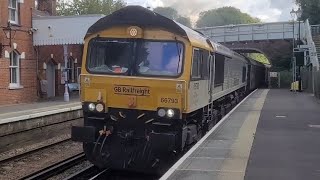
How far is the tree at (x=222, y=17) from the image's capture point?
13038 cm

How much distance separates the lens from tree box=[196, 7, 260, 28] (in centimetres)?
13038

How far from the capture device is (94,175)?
11172 mm

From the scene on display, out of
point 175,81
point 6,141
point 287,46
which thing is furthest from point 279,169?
point 287,46

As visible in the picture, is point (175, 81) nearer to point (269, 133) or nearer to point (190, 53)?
point (190, 53)

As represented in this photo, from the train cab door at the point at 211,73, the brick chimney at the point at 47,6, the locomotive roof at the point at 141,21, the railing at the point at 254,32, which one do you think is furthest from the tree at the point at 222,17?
the locomotive roof at the point at 141,21

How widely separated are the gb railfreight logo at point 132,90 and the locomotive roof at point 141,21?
4.06 feet

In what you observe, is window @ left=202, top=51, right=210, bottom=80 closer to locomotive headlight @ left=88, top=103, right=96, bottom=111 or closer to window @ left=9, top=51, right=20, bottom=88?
locomotive headlight @ left=88, top=103, right=96, bottom=111

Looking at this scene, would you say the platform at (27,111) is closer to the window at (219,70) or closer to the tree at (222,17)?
the window at (219,70)

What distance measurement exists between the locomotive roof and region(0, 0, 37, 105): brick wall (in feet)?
48.3

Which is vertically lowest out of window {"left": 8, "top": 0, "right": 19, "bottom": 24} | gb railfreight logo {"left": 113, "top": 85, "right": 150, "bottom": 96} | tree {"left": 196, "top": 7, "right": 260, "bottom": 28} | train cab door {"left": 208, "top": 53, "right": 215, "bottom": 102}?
gb railfreight logo {"left": 113, "top": 85, "right": 150, "bottom": 96}

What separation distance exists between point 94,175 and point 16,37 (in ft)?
51.9

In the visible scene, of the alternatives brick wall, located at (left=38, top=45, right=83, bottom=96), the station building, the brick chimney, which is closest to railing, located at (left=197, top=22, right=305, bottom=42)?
brick wall, located at (left=38, top=45, right=83, bottom=96)

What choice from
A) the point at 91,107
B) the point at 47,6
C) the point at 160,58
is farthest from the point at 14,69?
the point at 160,58

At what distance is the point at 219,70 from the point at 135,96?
487 cm
